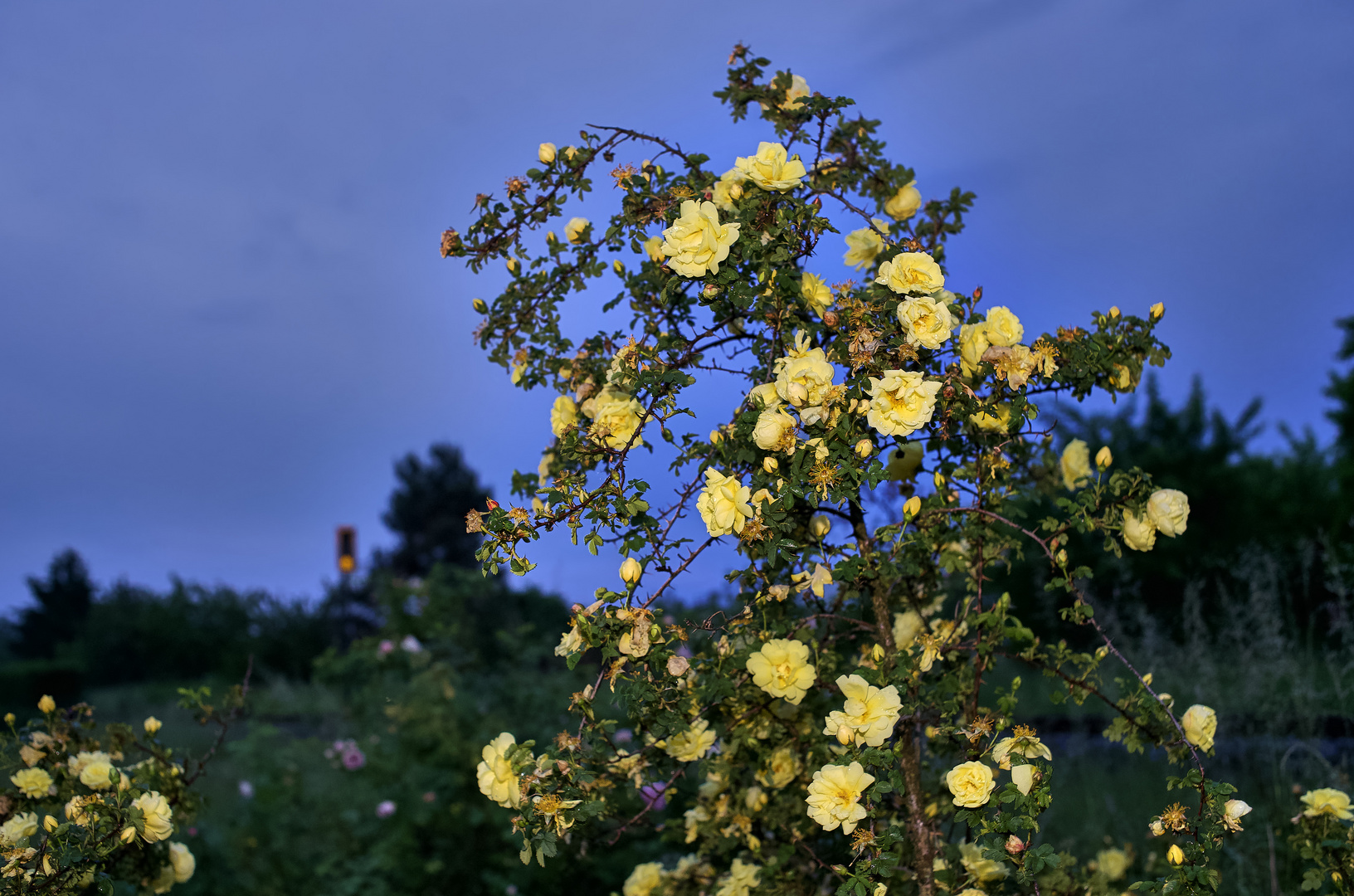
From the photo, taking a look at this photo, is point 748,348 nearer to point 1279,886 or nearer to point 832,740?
point 832,740

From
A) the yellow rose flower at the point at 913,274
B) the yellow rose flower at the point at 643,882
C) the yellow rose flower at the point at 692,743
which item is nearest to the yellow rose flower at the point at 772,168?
the yellow rose flower at the point at 913,274

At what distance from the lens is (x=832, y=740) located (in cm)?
233

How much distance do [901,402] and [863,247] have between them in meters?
0.81

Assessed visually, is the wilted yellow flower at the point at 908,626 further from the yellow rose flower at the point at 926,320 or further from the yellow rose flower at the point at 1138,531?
the yellow rose flower at the point at 926,320

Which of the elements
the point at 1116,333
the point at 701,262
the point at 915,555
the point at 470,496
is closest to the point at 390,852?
the point at 915,555

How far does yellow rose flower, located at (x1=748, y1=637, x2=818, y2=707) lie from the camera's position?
75.3 inches

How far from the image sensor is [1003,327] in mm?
1982

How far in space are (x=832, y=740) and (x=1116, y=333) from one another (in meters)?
1.15

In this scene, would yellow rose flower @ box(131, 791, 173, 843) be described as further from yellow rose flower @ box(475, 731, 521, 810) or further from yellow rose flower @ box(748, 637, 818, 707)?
yellow rose flower @ box(748, 637, 818, 707)

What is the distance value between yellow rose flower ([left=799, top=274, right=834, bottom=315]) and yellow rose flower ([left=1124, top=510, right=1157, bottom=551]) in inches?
31.8

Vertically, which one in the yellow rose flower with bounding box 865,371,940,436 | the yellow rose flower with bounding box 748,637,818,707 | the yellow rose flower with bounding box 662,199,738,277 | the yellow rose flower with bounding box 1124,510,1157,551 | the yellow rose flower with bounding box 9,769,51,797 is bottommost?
the yellow rose flower with bounding box 9,769,51,797

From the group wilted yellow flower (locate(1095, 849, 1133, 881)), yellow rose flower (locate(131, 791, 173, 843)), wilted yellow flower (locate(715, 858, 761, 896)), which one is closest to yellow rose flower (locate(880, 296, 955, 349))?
wilted yellow flower (locate(715, 858, 761, 896))

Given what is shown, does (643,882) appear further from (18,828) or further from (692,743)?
(18,828)

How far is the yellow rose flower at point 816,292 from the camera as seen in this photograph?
6.60 ft
